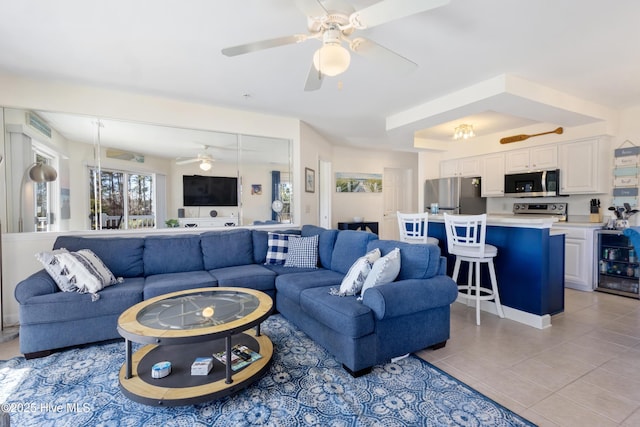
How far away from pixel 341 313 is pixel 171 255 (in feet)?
7.07

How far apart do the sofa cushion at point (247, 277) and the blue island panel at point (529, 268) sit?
2.43 m

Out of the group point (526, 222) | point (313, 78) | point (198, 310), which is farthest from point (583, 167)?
point (198, 310)

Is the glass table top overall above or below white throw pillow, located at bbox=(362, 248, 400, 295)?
below

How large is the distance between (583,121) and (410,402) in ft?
14.4

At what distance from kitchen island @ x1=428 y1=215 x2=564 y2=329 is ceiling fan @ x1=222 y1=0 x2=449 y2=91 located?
6.59 feet

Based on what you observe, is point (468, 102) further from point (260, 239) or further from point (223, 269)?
point (223, 269)

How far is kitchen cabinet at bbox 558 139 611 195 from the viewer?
4137 mm

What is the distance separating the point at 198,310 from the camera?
2.08 meters

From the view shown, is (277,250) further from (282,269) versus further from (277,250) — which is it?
(282,269)

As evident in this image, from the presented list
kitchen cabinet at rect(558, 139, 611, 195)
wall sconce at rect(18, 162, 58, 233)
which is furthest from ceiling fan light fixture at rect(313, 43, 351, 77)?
kitchen cabinet at rect(558, 139, 611, 195)

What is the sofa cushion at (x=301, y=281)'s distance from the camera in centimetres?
271

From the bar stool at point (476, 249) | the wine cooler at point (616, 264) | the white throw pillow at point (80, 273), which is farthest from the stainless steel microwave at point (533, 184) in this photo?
the white throw pillow at point (80, 273)

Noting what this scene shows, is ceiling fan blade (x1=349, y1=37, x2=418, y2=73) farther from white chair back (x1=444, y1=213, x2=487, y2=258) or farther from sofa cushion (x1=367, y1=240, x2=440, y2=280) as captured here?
white chair back (x1=444, y1=213, x2=487, y2=258)

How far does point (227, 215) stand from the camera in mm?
4191
